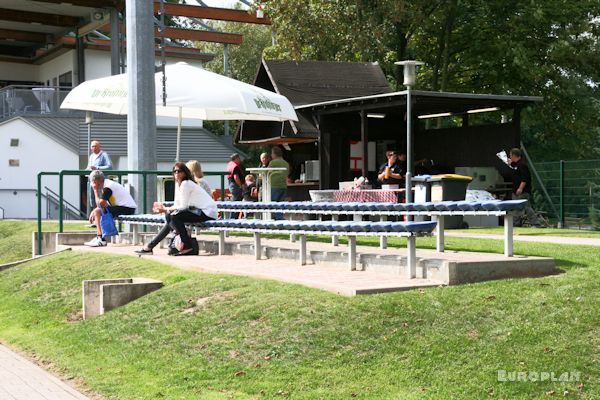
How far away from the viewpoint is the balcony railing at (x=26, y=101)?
37.8m

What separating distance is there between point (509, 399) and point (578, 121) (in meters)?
32.7

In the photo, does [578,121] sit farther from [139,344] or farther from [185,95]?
[139,344]

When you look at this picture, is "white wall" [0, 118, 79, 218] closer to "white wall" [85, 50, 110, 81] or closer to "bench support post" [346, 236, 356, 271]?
"white wall" [85, 50, 110, 81]

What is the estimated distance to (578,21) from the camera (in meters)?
36.8

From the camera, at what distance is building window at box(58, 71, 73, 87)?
4331cm

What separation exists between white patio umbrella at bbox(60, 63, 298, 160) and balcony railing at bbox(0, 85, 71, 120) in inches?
753

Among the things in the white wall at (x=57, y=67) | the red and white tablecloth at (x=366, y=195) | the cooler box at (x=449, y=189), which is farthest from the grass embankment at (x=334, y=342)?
the white wall at (x=57, y=67)

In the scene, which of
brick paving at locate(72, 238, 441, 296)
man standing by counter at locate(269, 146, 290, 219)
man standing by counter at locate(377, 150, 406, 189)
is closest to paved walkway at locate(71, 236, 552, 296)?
brick paving at locate(72, 238, 441, 296)

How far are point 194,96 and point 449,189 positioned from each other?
20.2ft

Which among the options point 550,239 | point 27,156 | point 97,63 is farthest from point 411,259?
point 97,63

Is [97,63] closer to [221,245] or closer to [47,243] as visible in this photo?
[47,243]

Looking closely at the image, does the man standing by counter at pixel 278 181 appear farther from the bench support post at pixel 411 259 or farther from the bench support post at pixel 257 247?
the bench support post at pixel 411 259

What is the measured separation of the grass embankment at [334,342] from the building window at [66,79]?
3268 cm

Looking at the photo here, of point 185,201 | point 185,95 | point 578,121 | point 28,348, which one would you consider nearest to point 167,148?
point 578,121
